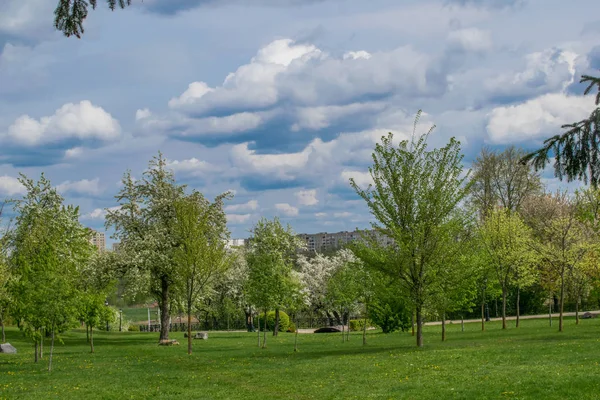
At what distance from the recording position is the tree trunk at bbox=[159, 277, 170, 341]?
43062 millimetres

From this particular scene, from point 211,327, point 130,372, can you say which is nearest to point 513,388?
point 130,372

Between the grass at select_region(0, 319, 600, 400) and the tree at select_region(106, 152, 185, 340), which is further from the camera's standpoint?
the tree at select_region(106, 152, 185, 340)

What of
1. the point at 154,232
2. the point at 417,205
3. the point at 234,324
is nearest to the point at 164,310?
the point at 154,232

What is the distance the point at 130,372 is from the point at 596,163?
770 inches

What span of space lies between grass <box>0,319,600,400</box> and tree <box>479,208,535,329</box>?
12.4 metres

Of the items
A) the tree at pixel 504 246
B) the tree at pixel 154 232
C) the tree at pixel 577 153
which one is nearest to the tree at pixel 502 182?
the tree at pixel 504 246

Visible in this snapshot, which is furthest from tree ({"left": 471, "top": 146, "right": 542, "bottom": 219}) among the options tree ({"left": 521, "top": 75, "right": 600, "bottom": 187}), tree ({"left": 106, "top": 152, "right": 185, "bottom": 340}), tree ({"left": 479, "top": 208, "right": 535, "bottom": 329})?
tree ({"left": 521, "top": 75, "right": 600, "bottom": 187})

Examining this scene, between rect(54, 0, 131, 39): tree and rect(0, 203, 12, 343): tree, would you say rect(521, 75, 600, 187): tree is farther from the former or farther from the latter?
rect(0, 203, 12, 343): tree

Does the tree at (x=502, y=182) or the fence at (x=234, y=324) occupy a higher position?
the tree at (x=502, y=182)

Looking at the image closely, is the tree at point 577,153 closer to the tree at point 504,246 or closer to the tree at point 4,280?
the tree at point 4,280

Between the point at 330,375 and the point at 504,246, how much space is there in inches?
1055

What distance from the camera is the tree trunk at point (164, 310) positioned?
43.1m

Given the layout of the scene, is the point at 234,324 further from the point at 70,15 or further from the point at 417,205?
the point at 70,15

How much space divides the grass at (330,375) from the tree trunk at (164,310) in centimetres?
1072
